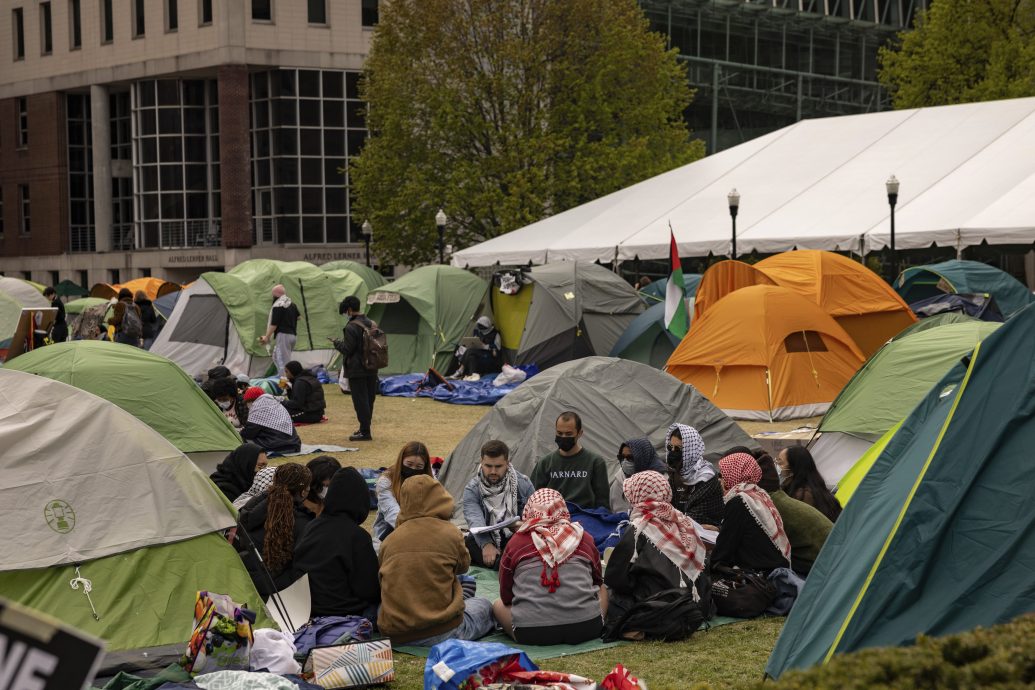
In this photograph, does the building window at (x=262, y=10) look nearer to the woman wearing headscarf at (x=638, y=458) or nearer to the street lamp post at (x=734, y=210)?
the street lamp post at (x=734, y=210)

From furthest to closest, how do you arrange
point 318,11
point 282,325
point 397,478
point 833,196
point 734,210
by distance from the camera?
1. point 318,11
2. point 833,196
3. point 734,210
4. point 282,325
5. point 397,478

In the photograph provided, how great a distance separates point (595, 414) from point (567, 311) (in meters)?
10.0

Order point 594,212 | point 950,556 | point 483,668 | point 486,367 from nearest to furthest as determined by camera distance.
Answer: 1. point 950,556
2. point 483,668
3. point 486,367
4. point 594,212

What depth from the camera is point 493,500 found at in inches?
353

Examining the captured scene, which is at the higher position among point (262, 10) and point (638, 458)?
point (262, 10)

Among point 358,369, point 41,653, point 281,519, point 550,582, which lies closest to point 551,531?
point 550,582

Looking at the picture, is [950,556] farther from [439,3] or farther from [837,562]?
[439,3]

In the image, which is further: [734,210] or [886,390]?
[734,210]

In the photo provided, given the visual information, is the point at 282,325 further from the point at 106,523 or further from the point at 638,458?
the point at 106,523

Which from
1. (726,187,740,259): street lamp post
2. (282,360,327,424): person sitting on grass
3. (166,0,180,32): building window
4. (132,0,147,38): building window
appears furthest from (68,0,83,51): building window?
(282,360,327,424): person sitting on grass

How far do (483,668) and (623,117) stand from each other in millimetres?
26708

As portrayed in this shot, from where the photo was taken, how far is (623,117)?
31.5m

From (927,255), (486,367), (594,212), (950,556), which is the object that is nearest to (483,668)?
(950,556)

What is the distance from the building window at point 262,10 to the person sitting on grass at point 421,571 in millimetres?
42052
